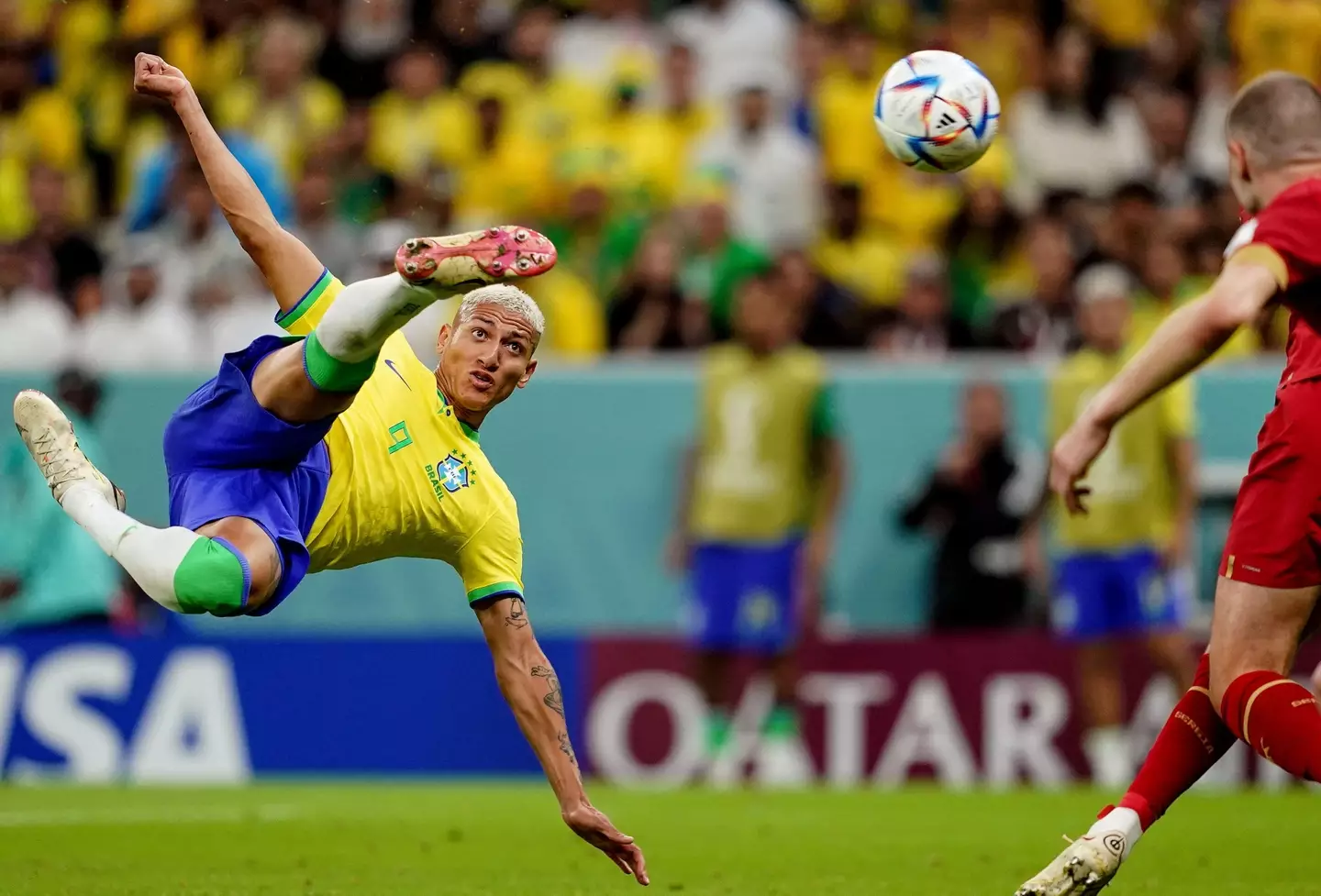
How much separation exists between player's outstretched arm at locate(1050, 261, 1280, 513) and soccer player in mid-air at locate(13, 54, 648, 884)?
1888mm

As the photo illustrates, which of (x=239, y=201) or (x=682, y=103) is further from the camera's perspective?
(x=682, y=103)

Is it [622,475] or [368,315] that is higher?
[368,315]

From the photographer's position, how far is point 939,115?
8.32m

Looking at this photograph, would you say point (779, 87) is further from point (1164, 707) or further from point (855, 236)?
point (1164, 707)

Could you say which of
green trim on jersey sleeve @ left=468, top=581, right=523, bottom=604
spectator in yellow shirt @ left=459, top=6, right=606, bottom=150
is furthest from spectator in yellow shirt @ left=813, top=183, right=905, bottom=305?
green trim on jersey sleeve @ left=468, top=581, right=523, bottom=604

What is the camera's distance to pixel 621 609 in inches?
576

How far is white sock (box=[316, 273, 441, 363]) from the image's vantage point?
6.64 meters

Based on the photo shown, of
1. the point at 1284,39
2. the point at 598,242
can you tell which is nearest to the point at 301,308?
the point at 598,242

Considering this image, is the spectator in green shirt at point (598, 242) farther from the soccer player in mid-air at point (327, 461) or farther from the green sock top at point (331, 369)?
the green sock top at point (331, 369)

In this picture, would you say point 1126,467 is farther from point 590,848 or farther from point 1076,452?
point 1076,452

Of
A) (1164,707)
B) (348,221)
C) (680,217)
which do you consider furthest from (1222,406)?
(348,221)

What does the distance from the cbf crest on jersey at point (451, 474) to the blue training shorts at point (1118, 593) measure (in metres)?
6.62

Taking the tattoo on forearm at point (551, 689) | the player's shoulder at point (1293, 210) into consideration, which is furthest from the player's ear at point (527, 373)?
the player's shoulder at point (1293, 210)

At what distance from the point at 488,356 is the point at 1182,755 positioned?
9.28ft
